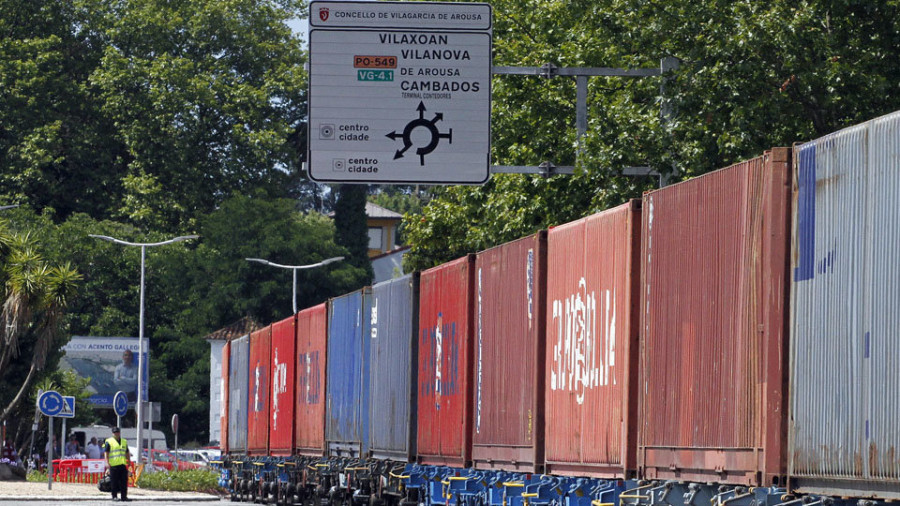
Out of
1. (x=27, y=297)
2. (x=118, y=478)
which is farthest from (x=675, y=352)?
(x=27, y=297)

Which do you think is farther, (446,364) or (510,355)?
(446,364)

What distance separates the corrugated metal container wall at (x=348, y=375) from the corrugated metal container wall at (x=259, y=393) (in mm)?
7143

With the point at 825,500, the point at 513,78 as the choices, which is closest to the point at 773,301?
the point at 825,500

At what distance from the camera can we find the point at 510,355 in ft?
51.6

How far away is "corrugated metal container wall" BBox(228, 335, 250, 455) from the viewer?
120 ft

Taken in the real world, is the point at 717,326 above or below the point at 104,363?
above

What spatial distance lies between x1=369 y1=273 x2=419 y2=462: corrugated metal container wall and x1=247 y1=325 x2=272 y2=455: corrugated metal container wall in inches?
419

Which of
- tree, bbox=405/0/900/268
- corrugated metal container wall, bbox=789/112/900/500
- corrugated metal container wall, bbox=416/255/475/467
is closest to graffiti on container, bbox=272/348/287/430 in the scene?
tree, bbox=405/0/900/268

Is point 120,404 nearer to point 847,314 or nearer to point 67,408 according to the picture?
point 67,408

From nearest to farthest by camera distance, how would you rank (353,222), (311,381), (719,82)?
(719,82) → (311,381) → (353,222)

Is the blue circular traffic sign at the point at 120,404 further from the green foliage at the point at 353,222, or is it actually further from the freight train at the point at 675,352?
the green foliage at the point at 353,222

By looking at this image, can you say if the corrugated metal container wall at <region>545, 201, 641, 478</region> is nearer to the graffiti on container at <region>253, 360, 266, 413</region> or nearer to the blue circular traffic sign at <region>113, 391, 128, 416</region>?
the graffiti on container at <region>253, 360, 266, 413</region>

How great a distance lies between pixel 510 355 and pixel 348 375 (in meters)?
8.59

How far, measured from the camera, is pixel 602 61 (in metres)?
28.9
